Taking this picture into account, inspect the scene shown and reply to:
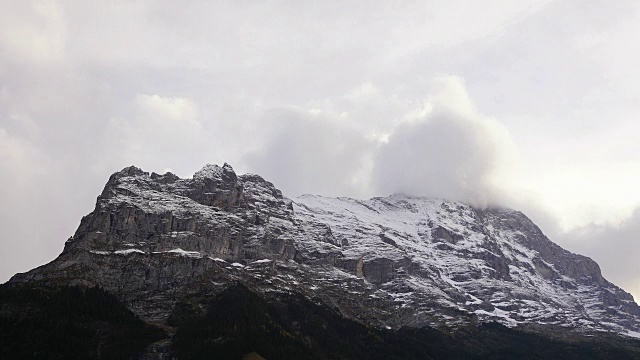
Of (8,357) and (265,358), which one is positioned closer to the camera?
(8,357)

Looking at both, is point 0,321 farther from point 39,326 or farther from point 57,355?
point 57,355

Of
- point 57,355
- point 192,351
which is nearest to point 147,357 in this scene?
point 192,351

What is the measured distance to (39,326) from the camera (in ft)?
652

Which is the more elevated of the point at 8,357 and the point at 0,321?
the point at 0,321

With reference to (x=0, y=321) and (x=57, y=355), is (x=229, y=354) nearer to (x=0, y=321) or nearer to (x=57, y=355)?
(x=57, y=355)

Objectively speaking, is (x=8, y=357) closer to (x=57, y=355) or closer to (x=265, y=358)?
(x=57, y=355)

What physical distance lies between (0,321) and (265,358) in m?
81.6

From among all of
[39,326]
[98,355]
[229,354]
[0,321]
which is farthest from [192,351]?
[0,321]

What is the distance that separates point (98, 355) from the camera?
19500 cm

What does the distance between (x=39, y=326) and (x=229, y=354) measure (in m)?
58.4

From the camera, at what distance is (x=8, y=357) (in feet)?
604

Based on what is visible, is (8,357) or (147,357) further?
(147,357)

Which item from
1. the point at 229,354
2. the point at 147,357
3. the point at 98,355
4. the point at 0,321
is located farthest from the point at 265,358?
the point at 0,321

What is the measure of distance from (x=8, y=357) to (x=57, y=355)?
1280 cm
